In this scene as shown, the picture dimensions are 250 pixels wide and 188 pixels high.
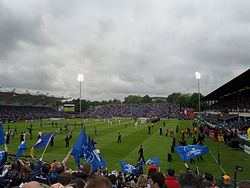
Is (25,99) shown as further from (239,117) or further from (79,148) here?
(79,148)

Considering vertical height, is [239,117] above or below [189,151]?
below

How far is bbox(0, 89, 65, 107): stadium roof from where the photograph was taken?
223ft

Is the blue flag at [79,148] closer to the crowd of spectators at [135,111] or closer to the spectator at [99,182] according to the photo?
the spectator at [99,182]

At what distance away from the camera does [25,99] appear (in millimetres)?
78438

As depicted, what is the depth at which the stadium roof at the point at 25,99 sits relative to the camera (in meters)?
68.0

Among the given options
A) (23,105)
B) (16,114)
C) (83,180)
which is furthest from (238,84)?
(23,105)

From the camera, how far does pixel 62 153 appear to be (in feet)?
59.9

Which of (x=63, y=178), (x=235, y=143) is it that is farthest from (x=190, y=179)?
(x=235, y=143)

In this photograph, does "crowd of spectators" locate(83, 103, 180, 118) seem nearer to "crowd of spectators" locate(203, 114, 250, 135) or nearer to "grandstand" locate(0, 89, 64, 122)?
"grandstand" locate(0, 89, 64, 122)

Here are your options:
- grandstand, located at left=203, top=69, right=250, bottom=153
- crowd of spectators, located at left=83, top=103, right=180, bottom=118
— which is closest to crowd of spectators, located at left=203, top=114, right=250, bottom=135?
grandstand, located at left=203, top=69, right=250, bottom=153

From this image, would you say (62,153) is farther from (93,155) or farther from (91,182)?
(91,182)

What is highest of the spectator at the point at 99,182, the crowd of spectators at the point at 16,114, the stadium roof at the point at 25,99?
the stadium roof at the point at 25,99

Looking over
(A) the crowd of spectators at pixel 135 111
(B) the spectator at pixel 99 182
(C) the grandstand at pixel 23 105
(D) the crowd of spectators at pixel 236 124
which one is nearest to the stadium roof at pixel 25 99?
Result: (C) the grandstand at pixel 23 105

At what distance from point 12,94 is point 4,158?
72624 mm
